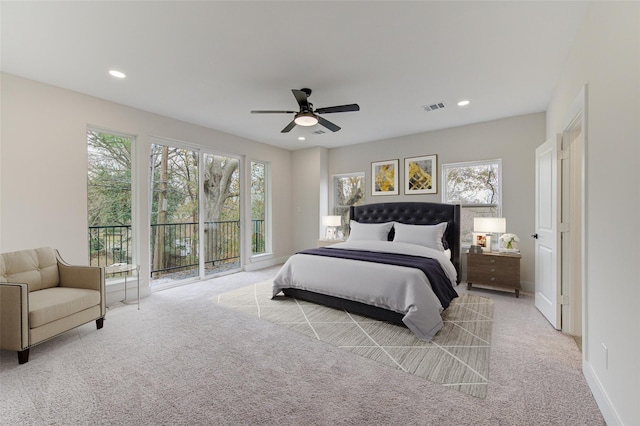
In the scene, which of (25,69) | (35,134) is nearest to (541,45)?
(25,69)

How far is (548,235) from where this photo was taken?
10.4 feet

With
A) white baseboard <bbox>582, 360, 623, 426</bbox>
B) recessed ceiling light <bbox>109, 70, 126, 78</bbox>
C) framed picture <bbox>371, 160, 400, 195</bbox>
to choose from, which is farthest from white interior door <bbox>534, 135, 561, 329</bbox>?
recessed ceiling light <bbox>109, 70, 126, 78</bbox>

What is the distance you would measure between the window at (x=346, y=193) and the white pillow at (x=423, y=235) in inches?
67.3

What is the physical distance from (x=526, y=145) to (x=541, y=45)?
7.49 ft

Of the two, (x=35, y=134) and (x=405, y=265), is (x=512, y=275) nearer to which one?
(x=405, y=265)

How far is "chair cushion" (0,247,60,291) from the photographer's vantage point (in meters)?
2.64

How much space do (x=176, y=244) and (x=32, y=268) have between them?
2.10 meters

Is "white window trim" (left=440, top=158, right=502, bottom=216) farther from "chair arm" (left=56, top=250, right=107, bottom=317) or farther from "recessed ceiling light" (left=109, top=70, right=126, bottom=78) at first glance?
"chair arm" (left=56, top=250, right=107, bottom=317)

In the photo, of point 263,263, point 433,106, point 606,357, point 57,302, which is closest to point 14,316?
point 57,302

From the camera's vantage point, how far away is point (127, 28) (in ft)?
7.50

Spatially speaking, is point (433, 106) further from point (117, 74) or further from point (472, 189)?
point (117, 74)

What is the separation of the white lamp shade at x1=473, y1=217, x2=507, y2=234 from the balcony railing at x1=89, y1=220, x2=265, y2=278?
4.31m

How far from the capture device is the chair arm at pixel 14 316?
2232mm

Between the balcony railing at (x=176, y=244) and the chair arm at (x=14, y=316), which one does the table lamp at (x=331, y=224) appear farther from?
the chair arm at (x=14, y=316)
